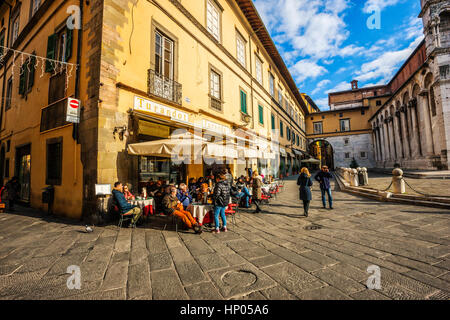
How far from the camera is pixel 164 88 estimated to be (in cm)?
730

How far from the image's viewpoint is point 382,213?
221 inches

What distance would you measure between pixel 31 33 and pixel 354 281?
14.4 metres

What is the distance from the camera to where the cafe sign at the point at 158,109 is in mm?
6353

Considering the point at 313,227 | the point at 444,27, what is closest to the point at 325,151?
the point at 444,27

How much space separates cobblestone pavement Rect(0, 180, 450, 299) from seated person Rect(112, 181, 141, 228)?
0.32 metres

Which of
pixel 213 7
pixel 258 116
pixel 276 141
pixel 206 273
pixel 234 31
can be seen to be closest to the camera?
pixel 206 273

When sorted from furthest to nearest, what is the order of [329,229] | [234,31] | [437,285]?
[234,31]
[329,229]
[437,285]

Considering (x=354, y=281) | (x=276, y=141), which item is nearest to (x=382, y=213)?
(x=354, y=281)

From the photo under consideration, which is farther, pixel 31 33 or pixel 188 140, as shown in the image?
pixel 31 33

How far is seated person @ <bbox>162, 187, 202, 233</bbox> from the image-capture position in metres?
4.52

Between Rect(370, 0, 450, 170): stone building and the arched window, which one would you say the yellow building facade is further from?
the arched window

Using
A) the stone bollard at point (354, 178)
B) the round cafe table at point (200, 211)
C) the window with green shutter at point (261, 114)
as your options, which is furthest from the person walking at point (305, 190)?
the window with green shutter at point (261, 114)

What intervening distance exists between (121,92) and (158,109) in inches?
52.4

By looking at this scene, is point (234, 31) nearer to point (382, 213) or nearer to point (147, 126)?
point (147, 126)
